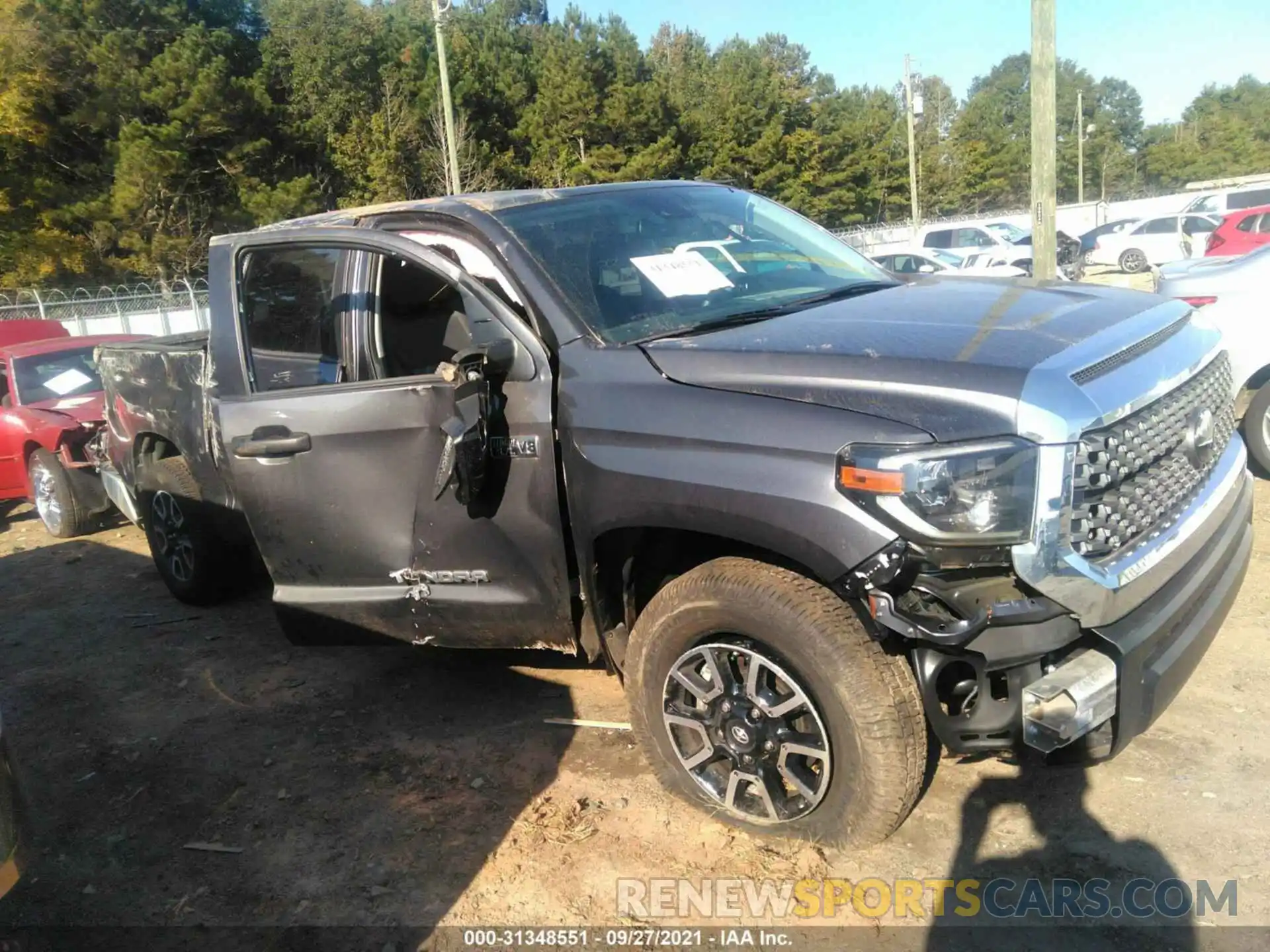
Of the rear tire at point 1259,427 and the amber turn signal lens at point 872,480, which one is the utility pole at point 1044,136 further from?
the amber turn signal lens at point 872,480

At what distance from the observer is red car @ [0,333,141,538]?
7941 millimetres

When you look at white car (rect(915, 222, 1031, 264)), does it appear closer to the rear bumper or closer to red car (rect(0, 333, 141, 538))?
red car (rect(0, 333, 141, 538))

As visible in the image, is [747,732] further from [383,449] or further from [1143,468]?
[383,449]

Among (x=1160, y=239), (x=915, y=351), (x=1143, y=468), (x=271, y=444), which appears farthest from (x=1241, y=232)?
(x=271, y=444)

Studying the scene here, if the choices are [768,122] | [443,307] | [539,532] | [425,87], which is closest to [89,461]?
[443,307]

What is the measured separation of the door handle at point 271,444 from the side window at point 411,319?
42 cm

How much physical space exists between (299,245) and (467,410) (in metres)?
1.30

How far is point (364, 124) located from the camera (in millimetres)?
46656

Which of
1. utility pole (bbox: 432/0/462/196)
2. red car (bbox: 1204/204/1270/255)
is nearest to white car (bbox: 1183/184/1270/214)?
red car (bbox: 1204/204/1270/255)

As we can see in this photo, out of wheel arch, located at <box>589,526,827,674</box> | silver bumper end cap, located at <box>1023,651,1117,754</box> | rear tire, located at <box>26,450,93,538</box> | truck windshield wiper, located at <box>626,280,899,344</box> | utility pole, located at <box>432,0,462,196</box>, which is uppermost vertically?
utility pole, located at <box>432,0,462,196</box>

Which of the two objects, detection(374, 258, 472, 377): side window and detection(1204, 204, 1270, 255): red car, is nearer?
detection(374, 258, 472, 377): side window

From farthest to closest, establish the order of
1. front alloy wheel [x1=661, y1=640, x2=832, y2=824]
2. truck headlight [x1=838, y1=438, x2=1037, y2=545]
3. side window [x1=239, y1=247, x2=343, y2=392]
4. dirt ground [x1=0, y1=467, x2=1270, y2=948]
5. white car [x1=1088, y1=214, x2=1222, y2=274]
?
white car [x1=1088, y1=214, x2=1222, y2=274], side window [x1=239, y1=247, x2=343, y2=392], dirt ground [x1=0, y1=467, x2=1270, y2=948], front alloy wheel [x1=661, y1=640, x2=832, y2=824], truck headlight [x1=838, y1=438, x2=1037, y2=545]

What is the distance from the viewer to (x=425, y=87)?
48.4m

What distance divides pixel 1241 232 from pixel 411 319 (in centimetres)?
1830
